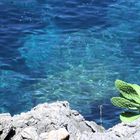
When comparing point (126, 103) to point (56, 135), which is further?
point (56, 135)

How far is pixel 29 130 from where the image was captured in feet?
21.6

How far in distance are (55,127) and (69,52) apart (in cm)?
750

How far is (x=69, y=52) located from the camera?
14.5 meters

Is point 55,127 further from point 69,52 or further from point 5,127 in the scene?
point 69,52

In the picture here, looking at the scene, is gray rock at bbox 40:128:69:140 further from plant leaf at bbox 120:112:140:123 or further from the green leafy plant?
the green leafy plant

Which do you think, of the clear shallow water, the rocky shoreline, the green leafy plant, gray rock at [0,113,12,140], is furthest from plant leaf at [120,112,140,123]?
the clear shallow water

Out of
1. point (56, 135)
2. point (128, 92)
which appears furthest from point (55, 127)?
point (128, 92)

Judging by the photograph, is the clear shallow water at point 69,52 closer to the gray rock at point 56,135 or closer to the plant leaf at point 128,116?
the gray rock at point 56,135

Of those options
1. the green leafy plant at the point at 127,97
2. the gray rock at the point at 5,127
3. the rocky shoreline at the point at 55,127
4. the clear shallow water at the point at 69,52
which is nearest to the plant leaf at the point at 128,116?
the green leafy plant at the point at 127,97

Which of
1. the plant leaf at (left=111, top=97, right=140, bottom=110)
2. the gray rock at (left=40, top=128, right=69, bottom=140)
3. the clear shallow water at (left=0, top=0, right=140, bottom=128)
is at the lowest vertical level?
the clear shallow water at (left=0, top=0, right=140, bottom=128)

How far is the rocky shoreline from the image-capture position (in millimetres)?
6438

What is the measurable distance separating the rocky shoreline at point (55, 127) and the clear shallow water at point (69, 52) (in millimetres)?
3454

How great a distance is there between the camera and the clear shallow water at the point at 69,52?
12.1 metres

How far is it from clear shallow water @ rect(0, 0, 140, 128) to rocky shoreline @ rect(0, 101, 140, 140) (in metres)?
3.45
